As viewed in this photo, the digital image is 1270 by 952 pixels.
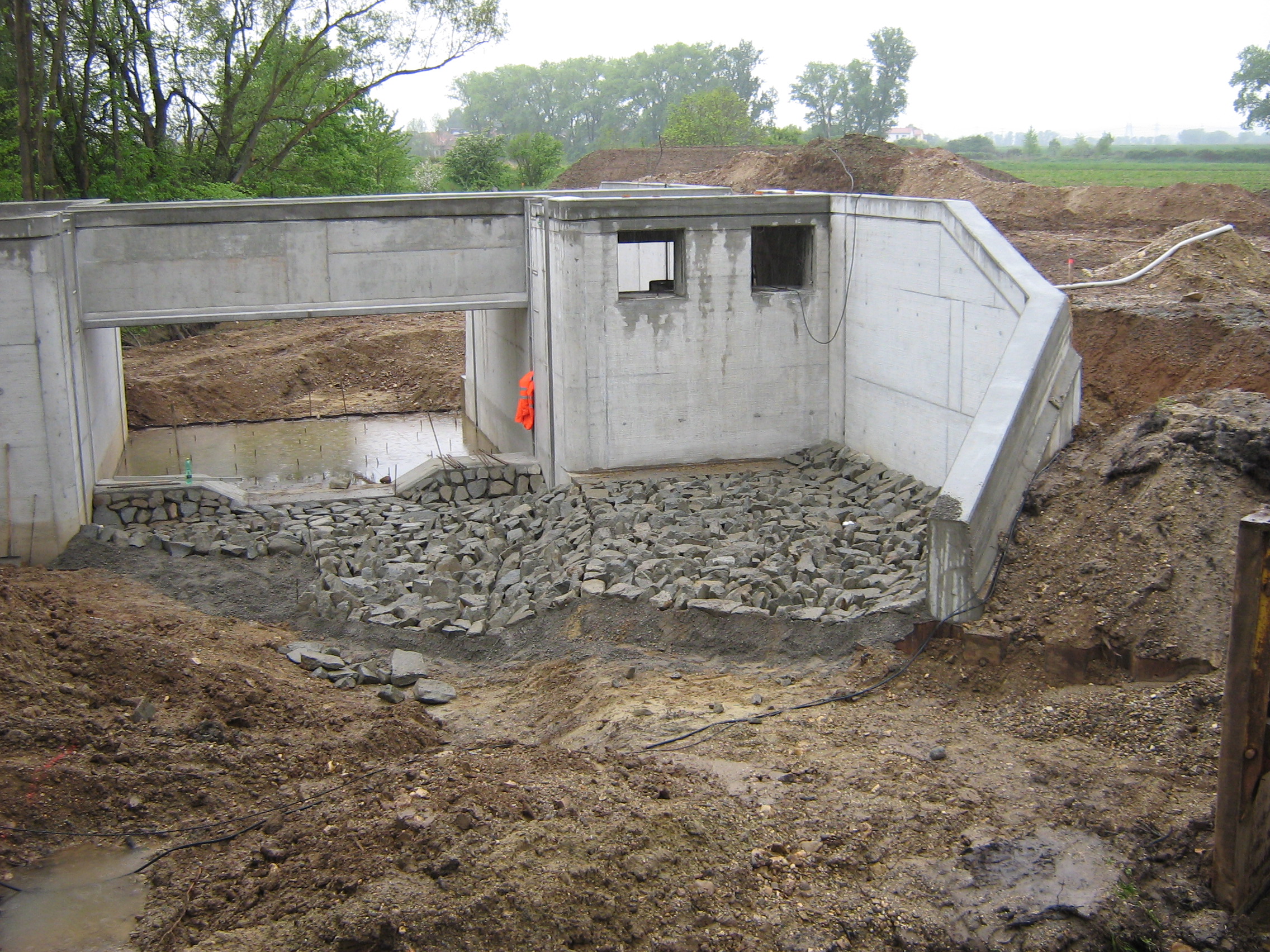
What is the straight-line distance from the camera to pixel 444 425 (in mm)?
21969

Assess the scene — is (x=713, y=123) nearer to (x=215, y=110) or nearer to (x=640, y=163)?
(x=640, y=163)

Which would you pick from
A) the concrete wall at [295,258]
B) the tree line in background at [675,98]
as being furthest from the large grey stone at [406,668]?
the tree line in background at [675,98]

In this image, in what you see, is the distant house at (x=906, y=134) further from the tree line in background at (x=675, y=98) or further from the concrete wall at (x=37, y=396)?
the concrete wall at (x=37, y=396)

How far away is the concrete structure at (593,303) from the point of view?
1326 cm

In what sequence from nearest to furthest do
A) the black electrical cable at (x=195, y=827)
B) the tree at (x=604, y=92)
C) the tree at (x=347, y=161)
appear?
the black electrical cable at (x=195, y=827)
the tree at (x=347, y=161)
the tree at (x=604, y=92)

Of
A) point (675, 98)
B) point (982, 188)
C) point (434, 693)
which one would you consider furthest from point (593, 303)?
point (675, 98)

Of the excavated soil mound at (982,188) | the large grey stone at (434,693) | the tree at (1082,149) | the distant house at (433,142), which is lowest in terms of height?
the large grey stone at (434,693)

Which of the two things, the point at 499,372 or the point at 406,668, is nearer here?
the point at 406,668

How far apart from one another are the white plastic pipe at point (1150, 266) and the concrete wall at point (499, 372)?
774cm

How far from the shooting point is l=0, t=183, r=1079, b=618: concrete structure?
1326 cm

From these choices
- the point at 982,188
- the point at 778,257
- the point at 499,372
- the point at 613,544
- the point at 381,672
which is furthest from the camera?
the point at 982,188

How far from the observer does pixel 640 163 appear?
47.0 m

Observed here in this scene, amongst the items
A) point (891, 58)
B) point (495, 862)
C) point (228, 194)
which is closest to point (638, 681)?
point (495, 862)

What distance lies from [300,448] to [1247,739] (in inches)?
682
